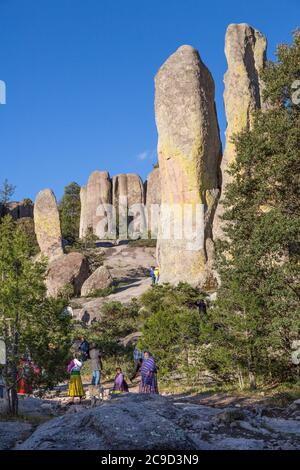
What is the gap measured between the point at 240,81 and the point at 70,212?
45.5 metres

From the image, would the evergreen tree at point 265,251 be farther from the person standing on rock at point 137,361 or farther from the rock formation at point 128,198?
the rock formation at point 128,198

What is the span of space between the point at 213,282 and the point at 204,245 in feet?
7.03

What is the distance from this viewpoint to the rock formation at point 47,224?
43.0 m

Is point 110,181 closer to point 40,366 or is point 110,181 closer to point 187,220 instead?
point 187,220

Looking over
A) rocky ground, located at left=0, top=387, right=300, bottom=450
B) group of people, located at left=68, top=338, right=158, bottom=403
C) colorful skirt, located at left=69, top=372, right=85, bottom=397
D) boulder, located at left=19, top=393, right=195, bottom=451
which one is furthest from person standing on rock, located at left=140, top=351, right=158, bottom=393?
boulder, located at left=19, top=393, right=195, bottom=451

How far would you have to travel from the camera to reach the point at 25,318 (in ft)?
42.9

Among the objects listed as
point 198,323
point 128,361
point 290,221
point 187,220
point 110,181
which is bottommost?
point 128,361

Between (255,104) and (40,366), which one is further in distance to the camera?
(255,104)

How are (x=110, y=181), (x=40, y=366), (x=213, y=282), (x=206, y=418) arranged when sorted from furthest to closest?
1. (x=110, y=181)
2. (x=213, y=282)
3. (x=40, y=366)
4. (x=206, y=418)

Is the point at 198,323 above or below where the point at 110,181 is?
below

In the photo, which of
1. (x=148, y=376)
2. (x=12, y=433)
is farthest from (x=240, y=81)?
(x=12, y=433)

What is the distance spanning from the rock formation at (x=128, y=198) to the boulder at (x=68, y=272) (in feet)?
82.2

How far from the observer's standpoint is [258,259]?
15.8 meters

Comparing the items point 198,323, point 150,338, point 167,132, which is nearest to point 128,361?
point 150,338
